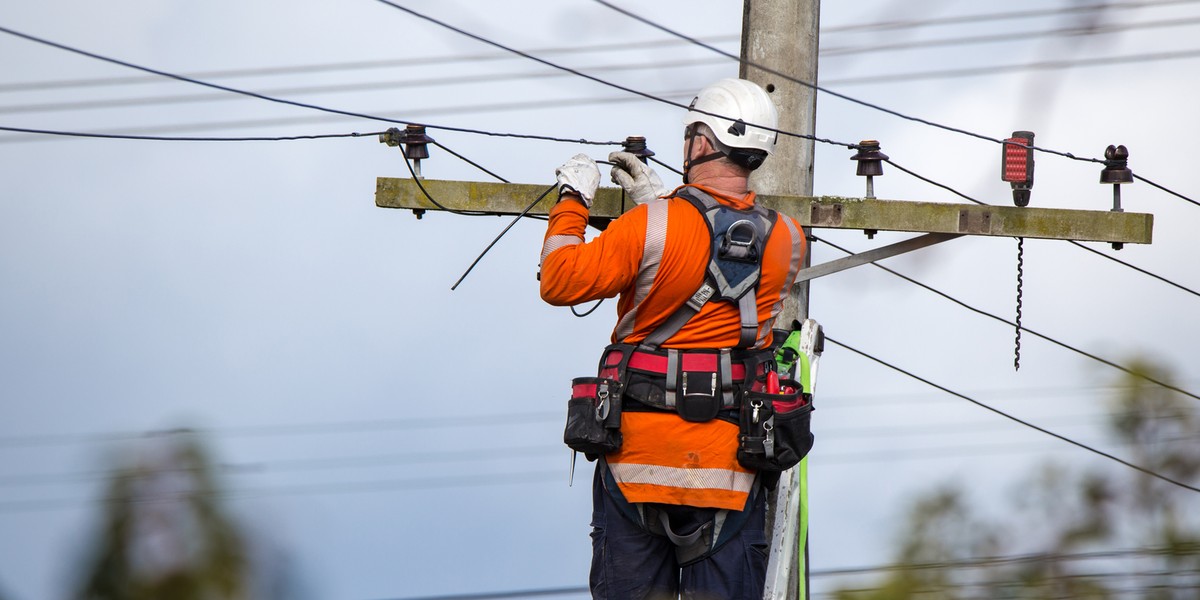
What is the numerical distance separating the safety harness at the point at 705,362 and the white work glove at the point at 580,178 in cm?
27

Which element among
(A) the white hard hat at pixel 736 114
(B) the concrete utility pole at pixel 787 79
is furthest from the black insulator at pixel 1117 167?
(A) the white hard hat at pixel 736 114

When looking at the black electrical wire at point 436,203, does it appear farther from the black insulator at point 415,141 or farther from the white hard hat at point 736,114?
the white hard hat at point 736,114

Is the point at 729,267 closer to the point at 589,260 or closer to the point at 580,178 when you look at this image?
the point at 589,260

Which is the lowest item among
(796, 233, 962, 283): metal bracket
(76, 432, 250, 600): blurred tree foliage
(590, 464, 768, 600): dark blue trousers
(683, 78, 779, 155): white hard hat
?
(590, 464, 768, 600): dark blue trousers

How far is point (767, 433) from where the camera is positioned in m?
4.88

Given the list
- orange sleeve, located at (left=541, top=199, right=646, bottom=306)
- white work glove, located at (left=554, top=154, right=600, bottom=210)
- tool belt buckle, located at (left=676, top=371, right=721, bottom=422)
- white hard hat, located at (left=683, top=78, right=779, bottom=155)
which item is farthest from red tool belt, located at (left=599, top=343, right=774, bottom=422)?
white hard hat, located at (left=683, top=78, right=779, bottom=155)

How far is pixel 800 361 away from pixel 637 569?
54.4 inches

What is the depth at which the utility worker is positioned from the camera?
4.81 meters

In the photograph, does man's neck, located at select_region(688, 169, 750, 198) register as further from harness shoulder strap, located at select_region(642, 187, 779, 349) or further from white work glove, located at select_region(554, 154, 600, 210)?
white work glove, located at select_region(554, 154, 600, 210)

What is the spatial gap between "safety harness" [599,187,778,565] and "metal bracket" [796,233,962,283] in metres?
1.48

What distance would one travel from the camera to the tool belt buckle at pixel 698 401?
191 inches

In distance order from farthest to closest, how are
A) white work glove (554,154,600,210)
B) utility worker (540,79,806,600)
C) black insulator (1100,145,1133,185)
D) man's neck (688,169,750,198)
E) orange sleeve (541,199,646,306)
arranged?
1. black insulator (1100,145,1133,185)
2. man's neck (688,169,750,198)
3. white work glove (554,154,600,210)
4. utility worker (540,79,806,600)
5. orange sleeve (541,199,646,306)

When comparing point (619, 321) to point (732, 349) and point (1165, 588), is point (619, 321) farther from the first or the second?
point (1165, 588)

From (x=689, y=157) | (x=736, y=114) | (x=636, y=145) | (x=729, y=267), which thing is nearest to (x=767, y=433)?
(x=729, y=267)
